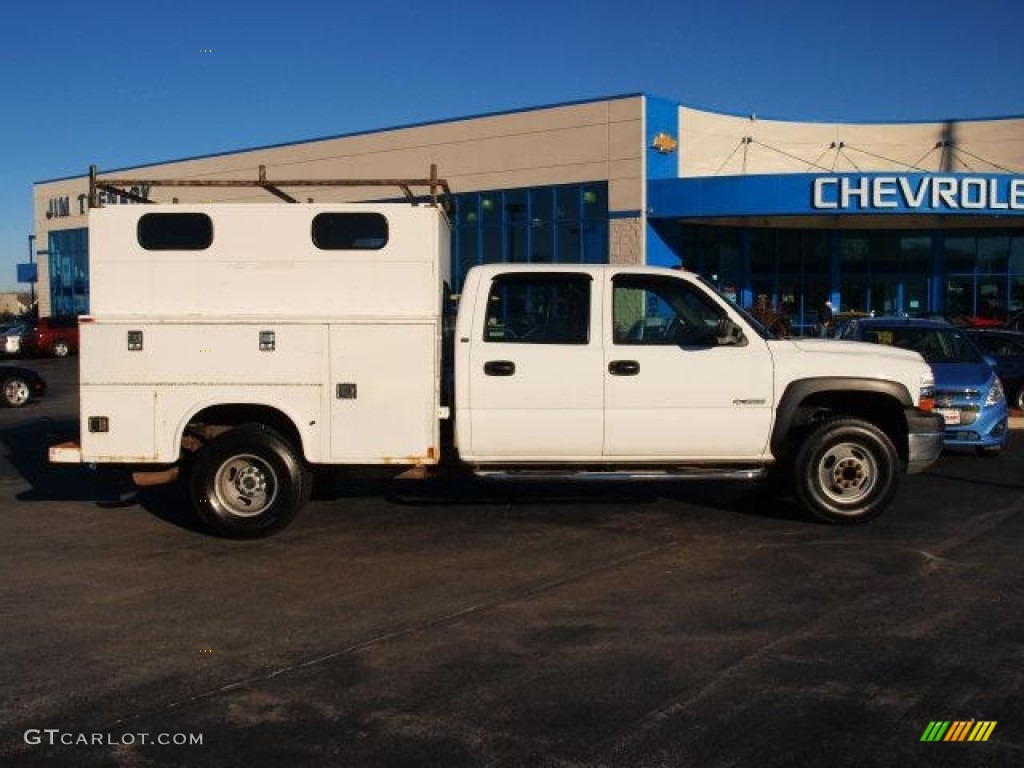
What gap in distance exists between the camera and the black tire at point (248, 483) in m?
7.81

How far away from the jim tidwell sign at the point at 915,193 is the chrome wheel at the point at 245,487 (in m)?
22.1

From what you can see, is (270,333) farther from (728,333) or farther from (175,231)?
(728,333)

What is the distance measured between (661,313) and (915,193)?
2109 cm

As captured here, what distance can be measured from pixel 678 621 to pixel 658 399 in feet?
7.87

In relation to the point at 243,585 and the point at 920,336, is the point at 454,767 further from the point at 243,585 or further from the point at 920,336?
the point at 920,336

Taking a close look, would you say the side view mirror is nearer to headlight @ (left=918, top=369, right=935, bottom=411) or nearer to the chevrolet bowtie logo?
headlight @ (left=918, top=369, right=935, bottom=411)

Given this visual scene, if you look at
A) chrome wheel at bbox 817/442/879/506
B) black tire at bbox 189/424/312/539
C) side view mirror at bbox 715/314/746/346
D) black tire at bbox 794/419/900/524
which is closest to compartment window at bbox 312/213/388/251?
black tire at bbox 189/424/312/539

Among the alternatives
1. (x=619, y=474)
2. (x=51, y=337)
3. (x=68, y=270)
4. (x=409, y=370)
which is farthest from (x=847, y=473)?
(x=68, y=270)

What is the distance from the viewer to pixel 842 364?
809 cm

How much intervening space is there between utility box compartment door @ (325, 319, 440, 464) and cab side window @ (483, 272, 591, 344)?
1.78 feet

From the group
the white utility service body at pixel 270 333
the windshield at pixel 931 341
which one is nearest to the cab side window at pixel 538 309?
the white utility service body at pixel 270 333

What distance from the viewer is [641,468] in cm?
809

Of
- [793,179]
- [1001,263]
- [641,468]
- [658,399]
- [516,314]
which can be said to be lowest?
[641,468]

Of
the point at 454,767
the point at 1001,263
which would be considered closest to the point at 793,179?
the point at 1001,263
